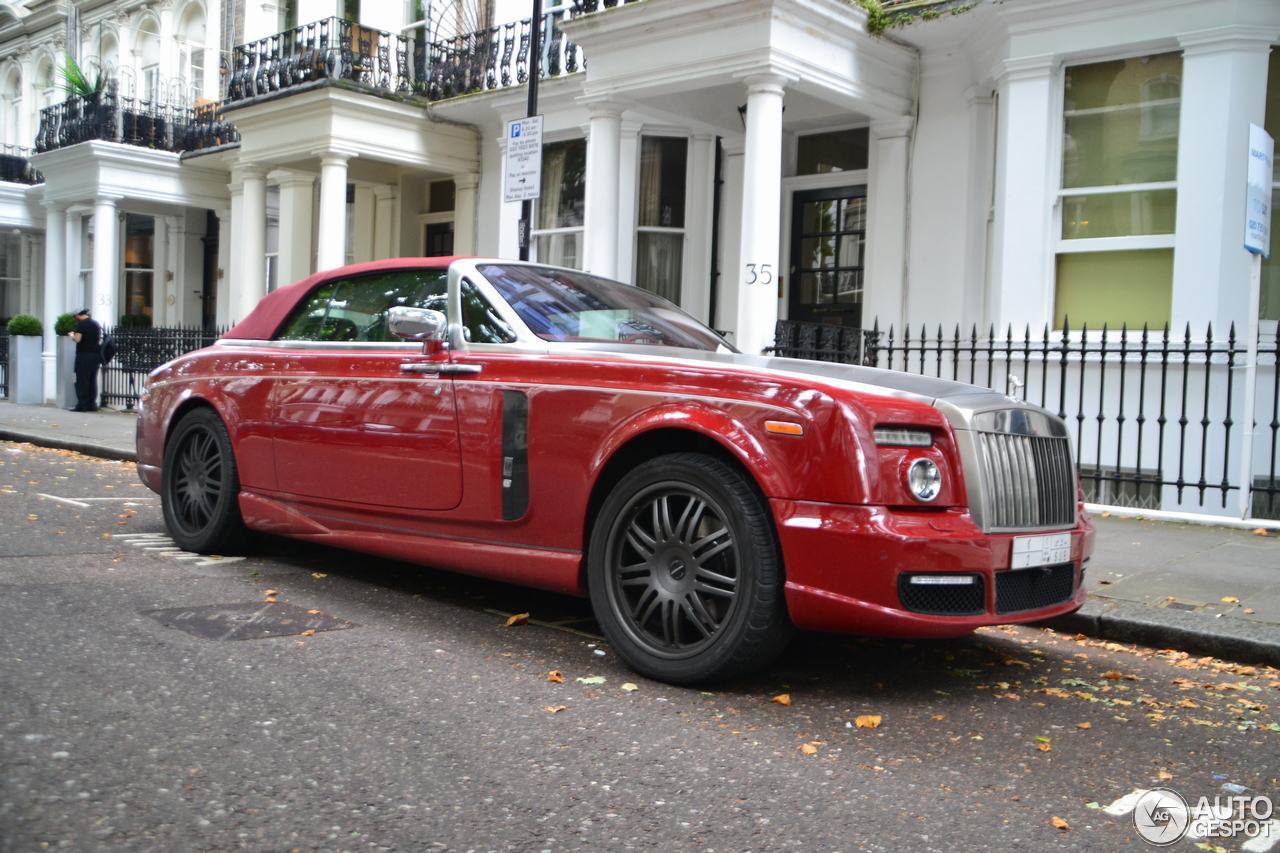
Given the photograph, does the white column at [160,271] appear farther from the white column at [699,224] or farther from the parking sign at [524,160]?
the parking sign at [524,160]

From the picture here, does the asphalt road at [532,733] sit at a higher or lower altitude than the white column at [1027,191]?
lower

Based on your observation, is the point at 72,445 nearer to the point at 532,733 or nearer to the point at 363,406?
the point at 363,406

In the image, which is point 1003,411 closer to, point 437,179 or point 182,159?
point 437,179

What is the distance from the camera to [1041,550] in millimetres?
4238

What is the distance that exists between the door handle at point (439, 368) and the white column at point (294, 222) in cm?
1386

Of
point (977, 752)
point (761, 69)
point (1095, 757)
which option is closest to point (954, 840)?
point (977, 752)

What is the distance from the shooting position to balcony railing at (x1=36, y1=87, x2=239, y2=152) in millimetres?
20453

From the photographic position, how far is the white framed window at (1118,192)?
404 inches

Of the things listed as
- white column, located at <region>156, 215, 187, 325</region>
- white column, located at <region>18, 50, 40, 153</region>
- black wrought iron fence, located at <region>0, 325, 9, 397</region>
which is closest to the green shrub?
black wrought iron fence, located at <region>0, 325, 9, 397</region>

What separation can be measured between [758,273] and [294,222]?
10.2 meters

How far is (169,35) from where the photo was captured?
75.8ft

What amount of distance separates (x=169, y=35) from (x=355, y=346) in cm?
2059

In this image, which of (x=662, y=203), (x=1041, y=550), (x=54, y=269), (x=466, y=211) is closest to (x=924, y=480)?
(x=1041, y=550)

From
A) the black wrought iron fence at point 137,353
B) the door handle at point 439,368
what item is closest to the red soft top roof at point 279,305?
the door handle at point 439,368
